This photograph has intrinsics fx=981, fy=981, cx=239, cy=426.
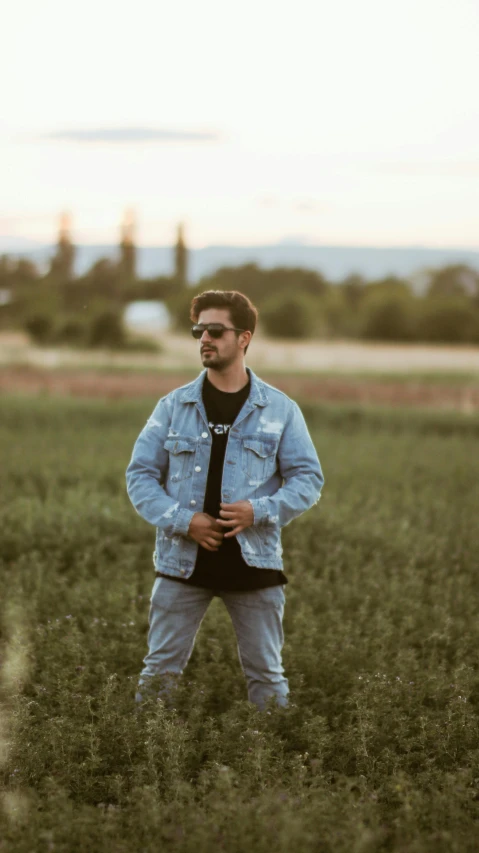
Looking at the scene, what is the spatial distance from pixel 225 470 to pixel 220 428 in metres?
0.23

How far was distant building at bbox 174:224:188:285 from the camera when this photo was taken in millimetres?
60688

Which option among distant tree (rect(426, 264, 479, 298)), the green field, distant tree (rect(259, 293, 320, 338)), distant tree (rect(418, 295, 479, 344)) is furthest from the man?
distant tree (rect(426, 264, 479, 298))

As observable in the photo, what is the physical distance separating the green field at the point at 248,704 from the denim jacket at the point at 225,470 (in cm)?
81

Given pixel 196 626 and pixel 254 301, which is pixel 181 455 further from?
pixel 254 301

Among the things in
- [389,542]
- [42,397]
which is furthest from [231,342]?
[42,397]

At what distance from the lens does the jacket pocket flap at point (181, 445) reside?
4883 millimetres

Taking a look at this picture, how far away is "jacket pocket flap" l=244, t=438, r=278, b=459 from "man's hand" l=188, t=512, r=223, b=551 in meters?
0.41

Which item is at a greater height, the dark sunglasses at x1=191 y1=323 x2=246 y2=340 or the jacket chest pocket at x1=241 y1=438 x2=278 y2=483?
the dark sunglasses at x1=191 y1=323 x2=246 y2=340

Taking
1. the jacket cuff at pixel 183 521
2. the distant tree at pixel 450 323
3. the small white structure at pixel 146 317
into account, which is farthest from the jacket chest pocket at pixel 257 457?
the distant tree at pixel 450 323

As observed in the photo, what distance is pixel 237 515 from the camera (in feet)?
15.3

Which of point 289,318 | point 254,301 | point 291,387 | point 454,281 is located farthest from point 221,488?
point 454,281

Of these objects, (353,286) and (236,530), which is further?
(353,286)

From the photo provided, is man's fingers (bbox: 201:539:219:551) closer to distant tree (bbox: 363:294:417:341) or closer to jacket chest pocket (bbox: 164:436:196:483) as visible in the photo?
Answer: jacket chest pocket (bbox: 164:436:196:483)

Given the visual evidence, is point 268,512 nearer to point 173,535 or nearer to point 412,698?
point 173,535
